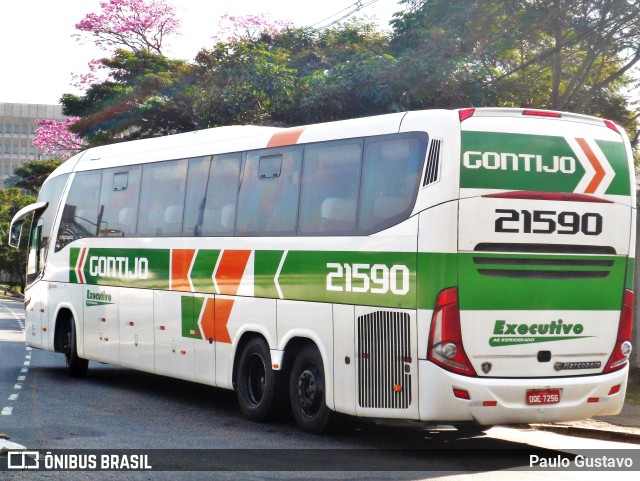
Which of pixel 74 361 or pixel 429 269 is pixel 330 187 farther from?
pixel 74 361

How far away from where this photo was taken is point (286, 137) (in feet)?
43.2

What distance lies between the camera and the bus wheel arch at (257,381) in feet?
42.4

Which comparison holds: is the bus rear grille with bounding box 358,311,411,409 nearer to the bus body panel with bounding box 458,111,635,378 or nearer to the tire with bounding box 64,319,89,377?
the bus body panel with bounding box 458,111,635,378

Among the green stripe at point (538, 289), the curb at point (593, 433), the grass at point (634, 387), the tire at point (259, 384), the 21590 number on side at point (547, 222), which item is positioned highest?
the 21590 number on side at point (547, 222)

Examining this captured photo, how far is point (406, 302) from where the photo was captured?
10750 mm

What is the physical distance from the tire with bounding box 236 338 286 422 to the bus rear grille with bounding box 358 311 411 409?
1.89m

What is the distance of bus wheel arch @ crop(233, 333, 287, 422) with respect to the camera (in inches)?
509

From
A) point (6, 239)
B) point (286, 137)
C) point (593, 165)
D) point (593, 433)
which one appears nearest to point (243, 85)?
point (286, 137)

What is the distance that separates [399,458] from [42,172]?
175ft

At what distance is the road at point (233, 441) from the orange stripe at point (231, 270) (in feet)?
5.20

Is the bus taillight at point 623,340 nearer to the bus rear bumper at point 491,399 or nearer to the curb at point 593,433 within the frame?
the bus rear bumper at point 491,399

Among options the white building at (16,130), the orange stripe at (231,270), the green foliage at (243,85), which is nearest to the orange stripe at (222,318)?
the orange stripe at (231,270)

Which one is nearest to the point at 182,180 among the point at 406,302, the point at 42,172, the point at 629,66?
the point at 406,302

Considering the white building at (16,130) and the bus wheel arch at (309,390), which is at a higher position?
the white building at (16,130)
